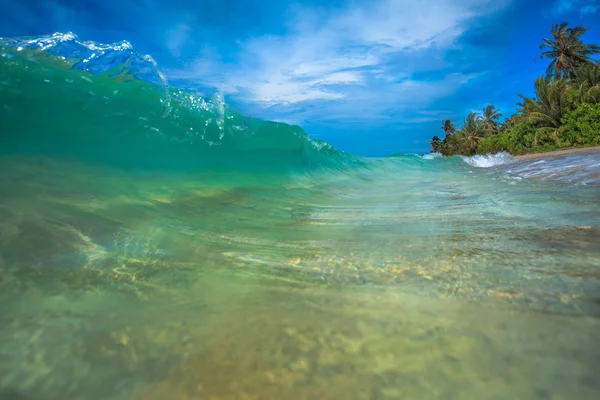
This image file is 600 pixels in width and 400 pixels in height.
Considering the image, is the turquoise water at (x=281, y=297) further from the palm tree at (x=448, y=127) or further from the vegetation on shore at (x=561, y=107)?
the palm tree at (x=448, y=127)

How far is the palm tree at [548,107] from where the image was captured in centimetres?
2328

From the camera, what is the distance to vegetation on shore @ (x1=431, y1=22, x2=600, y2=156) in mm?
21859

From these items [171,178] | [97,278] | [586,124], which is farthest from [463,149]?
[97,278]

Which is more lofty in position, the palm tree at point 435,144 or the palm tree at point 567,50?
the palm tree at point 567,50

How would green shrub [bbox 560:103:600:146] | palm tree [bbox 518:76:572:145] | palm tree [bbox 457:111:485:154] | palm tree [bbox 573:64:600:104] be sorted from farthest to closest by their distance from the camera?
palm tree [bbox 457:111:485:154]
palm tree [bbox 518:76:572:145]
palm tree [bbox 573:64:600:104]
green shrub [bbox 560:103:600:146]

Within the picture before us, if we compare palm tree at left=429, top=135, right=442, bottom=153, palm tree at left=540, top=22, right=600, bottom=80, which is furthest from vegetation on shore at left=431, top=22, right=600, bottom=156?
palm tree at left=429, top=135, right=442, bottom=153

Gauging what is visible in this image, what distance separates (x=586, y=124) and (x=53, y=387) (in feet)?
95.7

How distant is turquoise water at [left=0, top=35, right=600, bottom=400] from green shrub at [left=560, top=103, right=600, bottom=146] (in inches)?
919

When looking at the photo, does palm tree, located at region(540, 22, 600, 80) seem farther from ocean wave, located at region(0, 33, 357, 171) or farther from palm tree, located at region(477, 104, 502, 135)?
ocean wave, located at region(0, 33, 357, 171)

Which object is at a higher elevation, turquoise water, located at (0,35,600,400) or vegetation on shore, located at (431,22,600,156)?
vegetation on shore, located at (431,22,600,156)

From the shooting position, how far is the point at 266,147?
1088 centimetres

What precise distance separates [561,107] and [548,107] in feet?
2.94

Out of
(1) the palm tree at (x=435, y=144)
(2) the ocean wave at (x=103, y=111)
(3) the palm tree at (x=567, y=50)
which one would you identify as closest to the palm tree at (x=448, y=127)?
(1) the palm tree at (x=435, y=144)

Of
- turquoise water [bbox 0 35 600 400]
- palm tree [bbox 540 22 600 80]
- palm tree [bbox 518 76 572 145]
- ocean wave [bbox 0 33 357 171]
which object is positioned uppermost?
palm tree [bbox 540 22 600 80]
